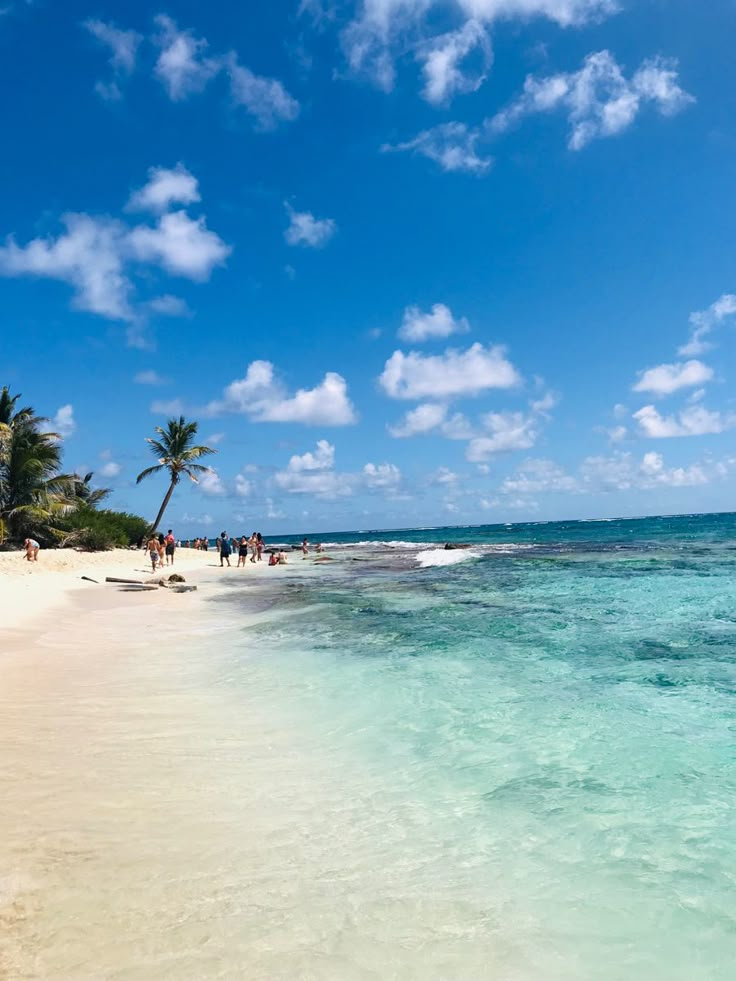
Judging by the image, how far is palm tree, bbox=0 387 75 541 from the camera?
112 ft

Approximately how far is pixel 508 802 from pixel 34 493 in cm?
3668

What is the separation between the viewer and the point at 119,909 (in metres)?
3.38

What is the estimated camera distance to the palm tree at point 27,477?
34.2 metres

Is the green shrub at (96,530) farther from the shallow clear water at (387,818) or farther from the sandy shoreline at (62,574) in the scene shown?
the shallow clear water at (387,818)

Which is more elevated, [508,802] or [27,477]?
[27,477]

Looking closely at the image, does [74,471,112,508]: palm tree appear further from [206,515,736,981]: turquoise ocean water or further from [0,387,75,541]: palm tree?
[206,515,736,981]: turquoise ocean water

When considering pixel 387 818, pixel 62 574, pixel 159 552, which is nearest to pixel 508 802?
pixel 387 818

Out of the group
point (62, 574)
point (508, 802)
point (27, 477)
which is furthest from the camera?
point (27, 477)

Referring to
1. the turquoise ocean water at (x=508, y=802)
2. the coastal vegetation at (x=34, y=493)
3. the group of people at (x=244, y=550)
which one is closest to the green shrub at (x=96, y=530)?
the coastal vegetation at (x=34, y=493)

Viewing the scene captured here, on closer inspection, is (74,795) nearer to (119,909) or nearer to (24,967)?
(119,909)

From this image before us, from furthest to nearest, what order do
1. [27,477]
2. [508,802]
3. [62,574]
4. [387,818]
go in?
[27,477], [62,574], [508,802], [387,818]

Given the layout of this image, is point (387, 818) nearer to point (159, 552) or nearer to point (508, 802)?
point (508, 802)

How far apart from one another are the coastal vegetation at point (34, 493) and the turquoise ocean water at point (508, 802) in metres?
28.2

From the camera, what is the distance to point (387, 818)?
4.68m
